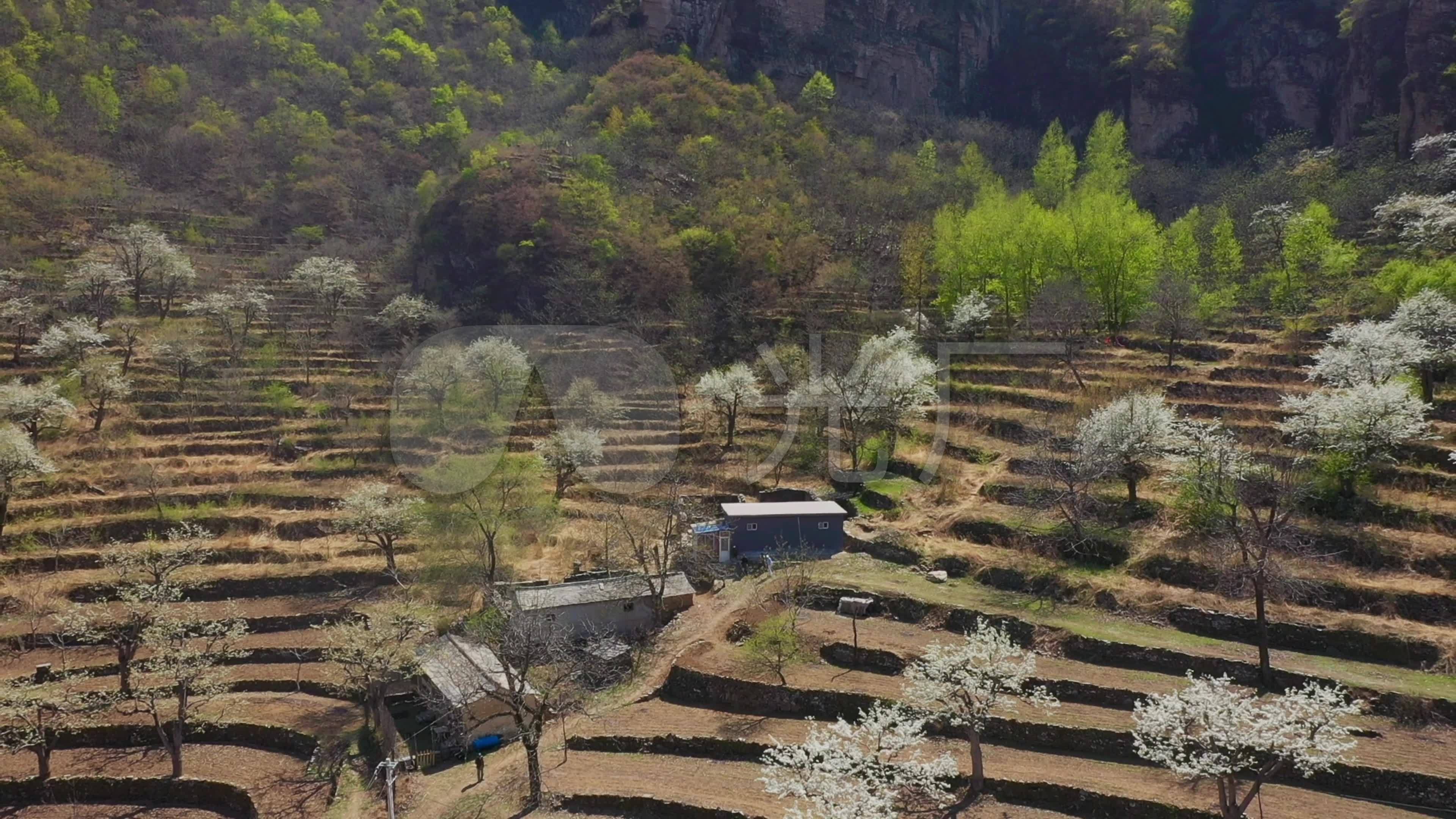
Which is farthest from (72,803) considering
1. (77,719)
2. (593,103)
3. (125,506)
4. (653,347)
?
(593,103)

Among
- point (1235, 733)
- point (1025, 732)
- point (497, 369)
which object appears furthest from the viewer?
point (497, 369)

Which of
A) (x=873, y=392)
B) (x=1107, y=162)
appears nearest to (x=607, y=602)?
(x=873, y=392)

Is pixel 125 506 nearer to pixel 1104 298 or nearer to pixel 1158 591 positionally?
pixel 1158 591

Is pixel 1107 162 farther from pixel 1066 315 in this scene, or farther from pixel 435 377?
pixel 435 377

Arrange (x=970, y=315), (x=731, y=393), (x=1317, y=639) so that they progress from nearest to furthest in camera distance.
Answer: (x=1317, y=639), (x=731, y=393), (x=970, y=315)

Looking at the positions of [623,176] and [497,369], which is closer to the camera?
[497,369]

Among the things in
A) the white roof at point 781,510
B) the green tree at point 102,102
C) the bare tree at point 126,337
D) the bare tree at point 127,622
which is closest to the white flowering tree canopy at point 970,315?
the white roof at point 781,510
